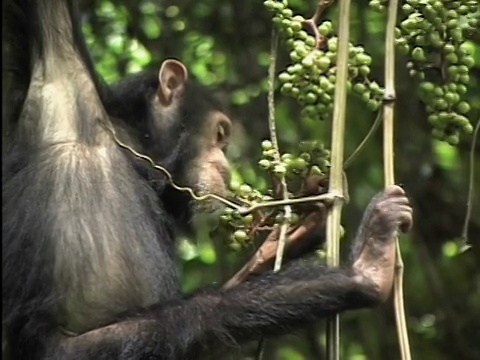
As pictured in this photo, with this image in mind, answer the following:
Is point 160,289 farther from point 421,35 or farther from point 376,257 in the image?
point 421,35

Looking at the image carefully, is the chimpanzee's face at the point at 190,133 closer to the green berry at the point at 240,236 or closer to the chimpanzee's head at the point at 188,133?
the chimpanzee's head at the point at 188,133

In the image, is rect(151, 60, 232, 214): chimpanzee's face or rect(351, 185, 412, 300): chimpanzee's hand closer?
rect(351, 185, 412, 300): chimpanzee's hand

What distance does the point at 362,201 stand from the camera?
9.98 feet

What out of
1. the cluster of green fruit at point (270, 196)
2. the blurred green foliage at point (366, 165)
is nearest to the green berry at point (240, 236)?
Answer: the cluster of green fruit at point (270, 196)

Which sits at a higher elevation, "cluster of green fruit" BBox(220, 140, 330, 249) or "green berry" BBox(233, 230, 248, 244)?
"cluster of green fruit" BBox(220, 140, 330, 249)

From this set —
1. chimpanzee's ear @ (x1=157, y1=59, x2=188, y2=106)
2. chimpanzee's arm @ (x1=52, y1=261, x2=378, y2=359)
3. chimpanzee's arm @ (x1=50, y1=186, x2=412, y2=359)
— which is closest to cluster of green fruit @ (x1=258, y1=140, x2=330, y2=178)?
chimpanzee's arm @ (x1=50, y1=186, x2=412, y2=359)

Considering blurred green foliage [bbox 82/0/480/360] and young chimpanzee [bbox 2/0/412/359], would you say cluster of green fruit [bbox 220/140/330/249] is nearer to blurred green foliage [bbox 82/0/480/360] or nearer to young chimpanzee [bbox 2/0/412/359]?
young chimpanzee [bbox 2/0/412/359]

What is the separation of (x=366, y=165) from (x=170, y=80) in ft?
2.34

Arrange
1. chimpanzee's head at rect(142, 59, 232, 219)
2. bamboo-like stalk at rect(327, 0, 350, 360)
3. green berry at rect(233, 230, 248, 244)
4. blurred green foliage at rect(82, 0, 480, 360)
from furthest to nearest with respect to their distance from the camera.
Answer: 1. blurred green foliage at rect(82, 0, 480, 360)
2. chimpanzee's head at rect(142, 59, 232, 219)
3. green berry at rect(233, 230, 248, 244)
4. bamboo-like stalk at rect(327, 0, 350, 360)

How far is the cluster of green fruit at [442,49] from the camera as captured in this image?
1618 mm

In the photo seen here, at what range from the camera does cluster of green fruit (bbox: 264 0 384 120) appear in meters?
1.63

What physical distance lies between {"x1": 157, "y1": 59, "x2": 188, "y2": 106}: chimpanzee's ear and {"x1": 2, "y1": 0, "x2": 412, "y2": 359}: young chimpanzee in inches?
5.5

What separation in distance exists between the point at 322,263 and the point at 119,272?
471 mm

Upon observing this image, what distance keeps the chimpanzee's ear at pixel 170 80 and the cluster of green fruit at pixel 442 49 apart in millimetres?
978
